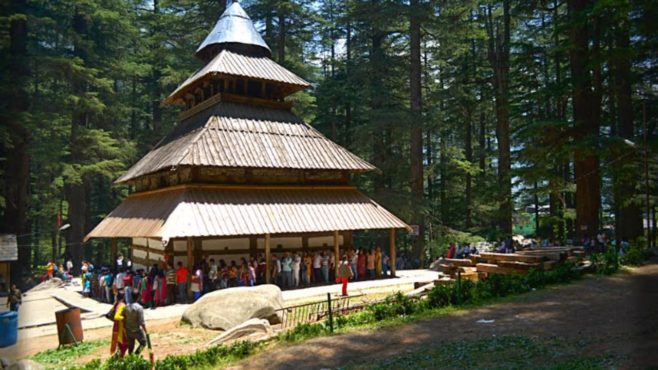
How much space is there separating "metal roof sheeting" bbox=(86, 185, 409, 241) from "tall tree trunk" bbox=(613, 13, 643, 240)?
9.42 metres

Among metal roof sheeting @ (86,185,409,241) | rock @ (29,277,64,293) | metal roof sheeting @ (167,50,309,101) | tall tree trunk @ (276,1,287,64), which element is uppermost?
tall tree trunk @ (276,1,287,64)

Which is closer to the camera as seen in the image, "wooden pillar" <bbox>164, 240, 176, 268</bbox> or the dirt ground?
the dirt ground

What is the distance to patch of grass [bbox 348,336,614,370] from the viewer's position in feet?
23.3

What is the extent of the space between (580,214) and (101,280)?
809 inches

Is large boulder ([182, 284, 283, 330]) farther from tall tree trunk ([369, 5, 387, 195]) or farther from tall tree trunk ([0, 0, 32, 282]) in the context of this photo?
tall tree trunk ([369, 5, 387, 195])

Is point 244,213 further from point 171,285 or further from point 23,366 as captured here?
point 23,366

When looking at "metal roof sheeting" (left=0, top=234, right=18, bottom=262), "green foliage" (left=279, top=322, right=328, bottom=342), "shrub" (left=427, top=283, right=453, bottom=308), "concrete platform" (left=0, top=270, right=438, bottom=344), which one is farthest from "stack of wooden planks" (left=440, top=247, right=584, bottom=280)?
"metal roof sheeting" (left=0, top=234, right=18, bottom=262)

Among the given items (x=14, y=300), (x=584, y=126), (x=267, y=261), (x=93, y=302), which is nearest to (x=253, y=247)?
(x=267, y=261)

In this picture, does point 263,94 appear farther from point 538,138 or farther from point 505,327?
point 505,327

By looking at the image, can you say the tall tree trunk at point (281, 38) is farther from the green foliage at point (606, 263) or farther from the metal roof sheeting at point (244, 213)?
the green foliage at point (606, 263)

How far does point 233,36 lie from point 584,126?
17.5 m

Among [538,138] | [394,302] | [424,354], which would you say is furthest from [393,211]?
Result: [424,354]

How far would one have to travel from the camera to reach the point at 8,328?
42.8ft

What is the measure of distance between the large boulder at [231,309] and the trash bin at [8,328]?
459cm
